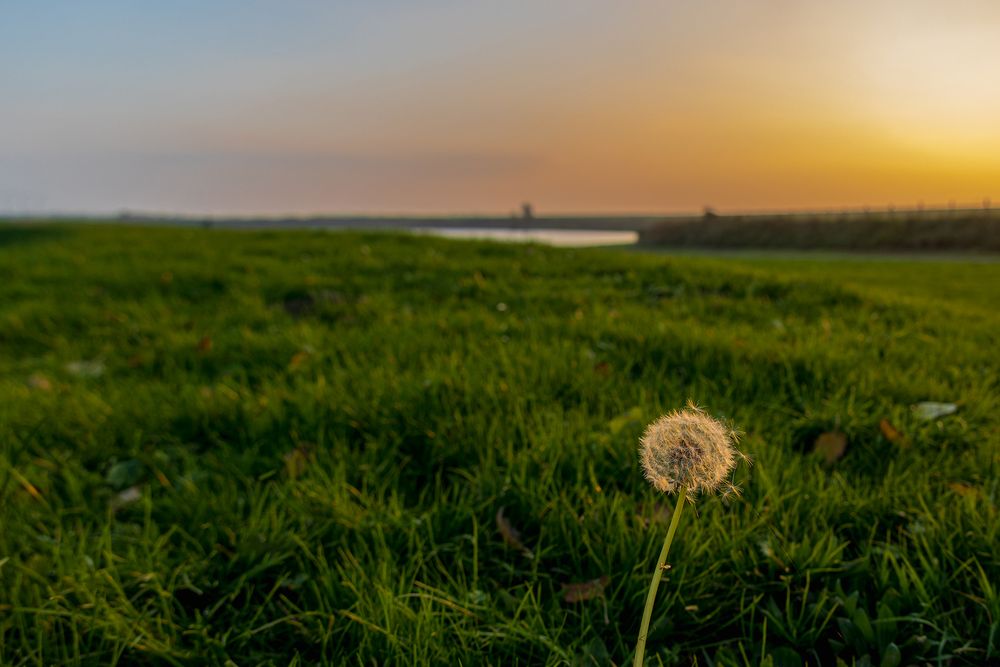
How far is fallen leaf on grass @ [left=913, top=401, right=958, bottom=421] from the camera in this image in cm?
264

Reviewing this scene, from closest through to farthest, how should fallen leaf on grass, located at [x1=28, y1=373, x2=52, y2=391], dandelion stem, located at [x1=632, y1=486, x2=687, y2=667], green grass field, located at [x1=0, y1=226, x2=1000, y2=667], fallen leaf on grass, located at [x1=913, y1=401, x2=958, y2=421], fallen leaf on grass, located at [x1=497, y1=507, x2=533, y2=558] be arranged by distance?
dandelion stem, located at [x1=632, y1=486, x2=687, y2=667] < green grass field, located at [x1=0, y1=226, x2=1000, y2=667] < fallen leaf on grass, located at [x1=497, y1=507, x2=533, y2=558] < fallen leaf on grass, located at [x1=913, y1=401, x2=958, y2=421] < fallen leaf on grass, located at [x1=28, y1=373, x2=52, y2=391]

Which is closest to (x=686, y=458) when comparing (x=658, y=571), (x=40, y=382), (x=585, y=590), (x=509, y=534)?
(x=658, y=571)

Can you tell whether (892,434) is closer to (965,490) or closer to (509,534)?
(965,490)

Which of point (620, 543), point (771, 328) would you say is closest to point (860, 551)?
point (620, 543)

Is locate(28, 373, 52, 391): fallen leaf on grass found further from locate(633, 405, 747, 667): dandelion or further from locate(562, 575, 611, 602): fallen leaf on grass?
locate(633, 405, 747, 667): dandelion

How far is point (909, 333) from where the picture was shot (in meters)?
4.28

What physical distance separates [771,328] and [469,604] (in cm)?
342

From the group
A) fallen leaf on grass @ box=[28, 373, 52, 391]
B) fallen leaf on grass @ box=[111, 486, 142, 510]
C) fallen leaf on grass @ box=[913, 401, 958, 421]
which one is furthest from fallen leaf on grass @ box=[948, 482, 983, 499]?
fallen leaf on grass @ box=[28, 373, 52, 391]

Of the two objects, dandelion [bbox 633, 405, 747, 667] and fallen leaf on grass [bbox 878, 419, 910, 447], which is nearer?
dandelion [bbox 633, 405, 747, 667]

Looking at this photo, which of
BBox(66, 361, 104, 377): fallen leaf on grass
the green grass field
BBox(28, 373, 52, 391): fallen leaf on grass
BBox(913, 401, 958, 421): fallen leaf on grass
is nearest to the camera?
the green grass field

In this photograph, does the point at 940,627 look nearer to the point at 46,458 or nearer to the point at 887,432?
the point at 887,432

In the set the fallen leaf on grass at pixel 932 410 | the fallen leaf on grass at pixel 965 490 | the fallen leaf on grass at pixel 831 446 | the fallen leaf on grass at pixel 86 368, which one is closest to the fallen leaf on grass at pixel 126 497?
the fallen leaf on grass at pixel 86 368

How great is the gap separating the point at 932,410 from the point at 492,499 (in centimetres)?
207

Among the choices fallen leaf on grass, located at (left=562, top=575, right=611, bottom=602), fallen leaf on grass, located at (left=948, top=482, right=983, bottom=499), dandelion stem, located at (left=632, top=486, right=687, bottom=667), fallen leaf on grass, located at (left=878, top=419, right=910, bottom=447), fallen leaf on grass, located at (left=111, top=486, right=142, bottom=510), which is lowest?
fallen leaf on grass, located at (left=111, top=486, right=142, bottom=510)
